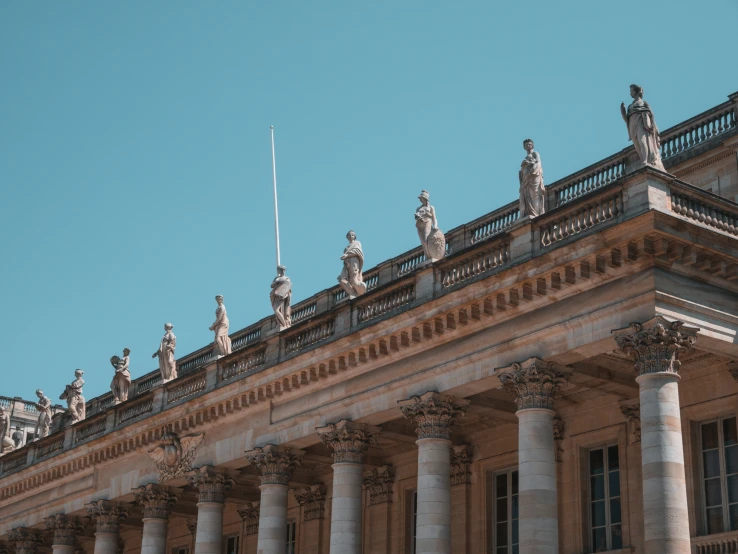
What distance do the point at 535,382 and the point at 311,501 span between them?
13.4 metres

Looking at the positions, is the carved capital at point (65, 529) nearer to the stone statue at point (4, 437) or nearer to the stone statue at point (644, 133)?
the stone statue at point (4, 437)

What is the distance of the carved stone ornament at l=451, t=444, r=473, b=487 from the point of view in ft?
107

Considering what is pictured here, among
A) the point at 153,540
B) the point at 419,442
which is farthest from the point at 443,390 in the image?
the point at 153,540

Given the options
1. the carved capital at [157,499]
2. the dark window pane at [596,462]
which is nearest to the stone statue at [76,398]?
the carved capital at [157,499]

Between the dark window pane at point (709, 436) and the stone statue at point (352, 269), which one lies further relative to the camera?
the stone statue at point (352, 269)

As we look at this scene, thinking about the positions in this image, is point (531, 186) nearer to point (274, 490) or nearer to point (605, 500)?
point (605, 500)

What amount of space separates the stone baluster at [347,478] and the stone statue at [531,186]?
7439 mm

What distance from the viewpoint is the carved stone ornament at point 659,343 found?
23.7 m

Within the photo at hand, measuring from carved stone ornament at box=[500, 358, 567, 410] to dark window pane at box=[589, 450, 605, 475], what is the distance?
4154 mm

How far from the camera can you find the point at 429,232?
3008 centimetres

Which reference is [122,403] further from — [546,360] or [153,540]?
[546,360]

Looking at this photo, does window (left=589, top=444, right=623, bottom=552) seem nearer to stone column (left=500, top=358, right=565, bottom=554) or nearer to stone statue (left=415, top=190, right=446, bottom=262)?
stone column (left=500, top=358, right=565, bottom=554)

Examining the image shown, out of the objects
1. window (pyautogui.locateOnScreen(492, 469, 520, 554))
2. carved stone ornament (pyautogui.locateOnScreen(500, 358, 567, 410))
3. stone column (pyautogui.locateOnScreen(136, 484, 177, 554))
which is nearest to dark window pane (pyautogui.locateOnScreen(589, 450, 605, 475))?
window (pyautogui.locateOnScreen(492, 469, 520, 554))

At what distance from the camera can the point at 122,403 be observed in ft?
133
